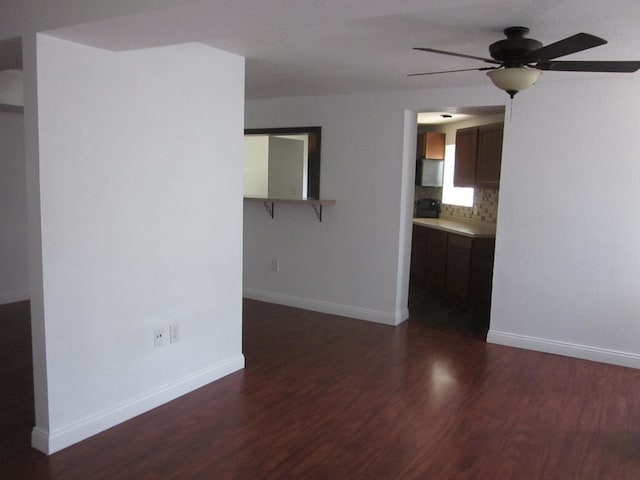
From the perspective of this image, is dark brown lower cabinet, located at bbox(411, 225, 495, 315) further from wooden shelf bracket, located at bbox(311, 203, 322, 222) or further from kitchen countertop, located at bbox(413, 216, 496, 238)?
wooden shelf bracket, located at bbox(311, 203, 322, 222)

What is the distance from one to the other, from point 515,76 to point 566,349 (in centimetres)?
245

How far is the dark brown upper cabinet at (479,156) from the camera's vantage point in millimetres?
5090

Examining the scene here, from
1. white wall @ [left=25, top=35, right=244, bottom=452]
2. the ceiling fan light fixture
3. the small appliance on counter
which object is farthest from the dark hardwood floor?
the small appliance on counter

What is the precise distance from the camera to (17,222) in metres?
5.27

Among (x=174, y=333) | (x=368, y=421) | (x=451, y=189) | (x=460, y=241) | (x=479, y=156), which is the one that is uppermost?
(x=479, y=156)

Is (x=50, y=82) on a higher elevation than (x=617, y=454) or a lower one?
higher

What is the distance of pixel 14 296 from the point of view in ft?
17.2

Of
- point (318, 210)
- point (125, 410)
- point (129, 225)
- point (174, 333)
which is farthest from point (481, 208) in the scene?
point (125, 410)

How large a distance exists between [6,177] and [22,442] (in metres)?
3.45

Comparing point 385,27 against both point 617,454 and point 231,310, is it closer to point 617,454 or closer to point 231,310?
point 231,310

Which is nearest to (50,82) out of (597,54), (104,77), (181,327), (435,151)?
(104,77)

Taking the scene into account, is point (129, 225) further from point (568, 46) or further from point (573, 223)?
point (573, 223)

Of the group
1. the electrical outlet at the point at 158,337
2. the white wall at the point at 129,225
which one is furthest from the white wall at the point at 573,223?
the electrical outlet at the point at 158,337

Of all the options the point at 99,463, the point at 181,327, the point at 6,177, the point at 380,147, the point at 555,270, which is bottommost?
the point at 99,463
